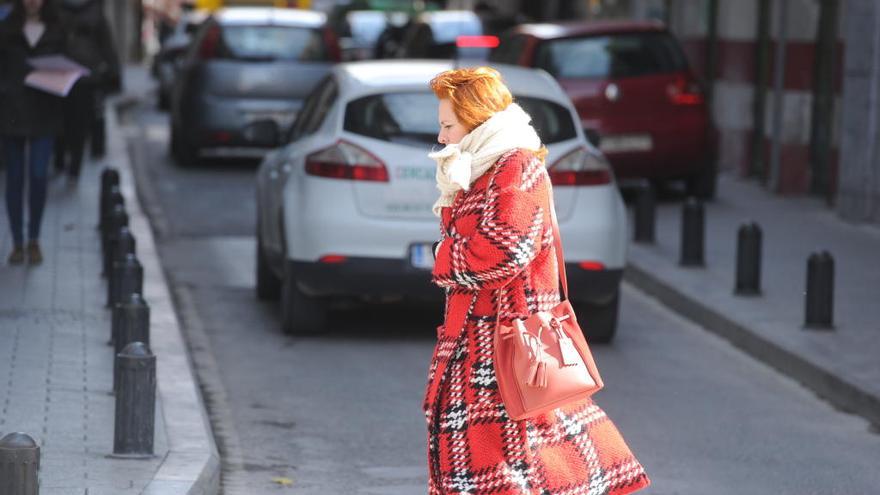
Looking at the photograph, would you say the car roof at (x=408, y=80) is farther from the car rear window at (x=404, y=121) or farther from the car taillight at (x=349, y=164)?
the car taillight at (x=349, y=164)

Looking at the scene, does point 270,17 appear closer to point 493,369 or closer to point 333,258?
point 333,258

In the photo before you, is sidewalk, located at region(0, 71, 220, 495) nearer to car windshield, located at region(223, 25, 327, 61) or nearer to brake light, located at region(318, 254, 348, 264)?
brake light, located at region(318, 254, 348, 264)

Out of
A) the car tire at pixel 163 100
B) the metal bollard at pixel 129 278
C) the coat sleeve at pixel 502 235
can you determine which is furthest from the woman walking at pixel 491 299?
the car tire at pixel 163 100

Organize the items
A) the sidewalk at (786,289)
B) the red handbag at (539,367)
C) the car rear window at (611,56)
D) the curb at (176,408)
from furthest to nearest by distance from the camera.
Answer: the car rear window at (611,56) → the sidewalk at (786,289) → the curb at (176,408) → the red handbag at (539,367)

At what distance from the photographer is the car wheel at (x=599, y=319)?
1054cm

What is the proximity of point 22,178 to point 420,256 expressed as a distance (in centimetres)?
330

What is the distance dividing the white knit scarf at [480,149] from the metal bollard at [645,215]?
30.6 feet

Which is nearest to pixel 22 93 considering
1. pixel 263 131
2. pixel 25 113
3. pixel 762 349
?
pixel 25 113

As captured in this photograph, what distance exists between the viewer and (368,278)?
10047 millimetres

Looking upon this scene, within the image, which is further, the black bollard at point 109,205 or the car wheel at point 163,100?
the car wheel at point 163,100

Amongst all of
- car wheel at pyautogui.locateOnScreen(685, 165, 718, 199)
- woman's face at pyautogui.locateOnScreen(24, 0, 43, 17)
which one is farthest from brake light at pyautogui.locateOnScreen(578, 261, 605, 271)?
car wheel at pyautogui.locateOnScreen(685, 165, 718, 199)

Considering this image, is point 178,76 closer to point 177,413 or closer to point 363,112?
point 363,112

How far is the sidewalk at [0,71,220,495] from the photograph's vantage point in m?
6.73

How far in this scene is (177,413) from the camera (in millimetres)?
7938
